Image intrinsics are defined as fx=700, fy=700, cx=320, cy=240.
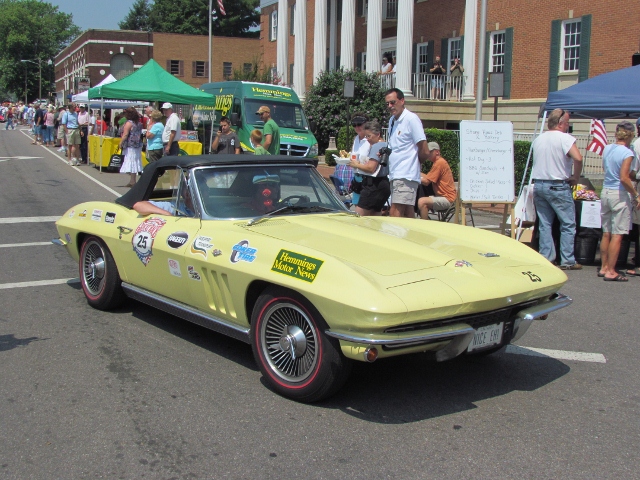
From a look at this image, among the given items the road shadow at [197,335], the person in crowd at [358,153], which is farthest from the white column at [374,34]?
the road shadow at [197,335]

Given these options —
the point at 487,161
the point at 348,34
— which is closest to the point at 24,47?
the point at 348,34

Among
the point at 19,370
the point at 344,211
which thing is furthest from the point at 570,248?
the point at 19,370

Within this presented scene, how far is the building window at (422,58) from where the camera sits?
93.2 ft

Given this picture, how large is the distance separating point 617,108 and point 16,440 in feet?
30.2

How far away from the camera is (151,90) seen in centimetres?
1789

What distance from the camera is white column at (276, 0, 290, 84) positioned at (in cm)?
3597

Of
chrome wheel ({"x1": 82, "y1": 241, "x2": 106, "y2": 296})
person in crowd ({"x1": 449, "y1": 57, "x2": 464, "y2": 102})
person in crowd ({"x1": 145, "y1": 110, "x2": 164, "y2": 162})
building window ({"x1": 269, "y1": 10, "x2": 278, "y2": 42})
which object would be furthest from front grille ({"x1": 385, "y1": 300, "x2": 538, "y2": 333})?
building window ({"x1": 269, "y1": 10, "x2": 278, "y2": 42})

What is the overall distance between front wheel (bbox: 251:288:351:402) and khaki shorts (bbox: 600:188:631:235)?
5249 mm

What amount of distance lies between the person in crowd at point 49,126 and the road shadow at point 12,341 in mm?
27946

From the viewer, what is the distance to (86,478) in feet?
10.9

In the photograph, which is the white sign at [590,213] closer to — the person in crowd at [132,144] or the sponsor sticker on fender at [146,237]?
the sponsor sticker on fender at [146,237]

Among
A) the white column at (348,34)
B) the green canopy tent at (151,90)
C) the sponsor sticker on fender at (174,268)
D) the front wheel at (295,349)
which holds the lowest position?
the front wheel at (295,349)

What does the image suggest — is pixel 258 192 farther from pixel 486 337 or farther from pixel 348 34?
pixel 348 34

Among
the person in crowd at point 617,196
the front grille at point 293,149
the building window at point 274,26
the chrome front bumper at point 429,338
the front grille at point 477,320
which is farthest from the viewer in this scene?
the building window at point 274,26
